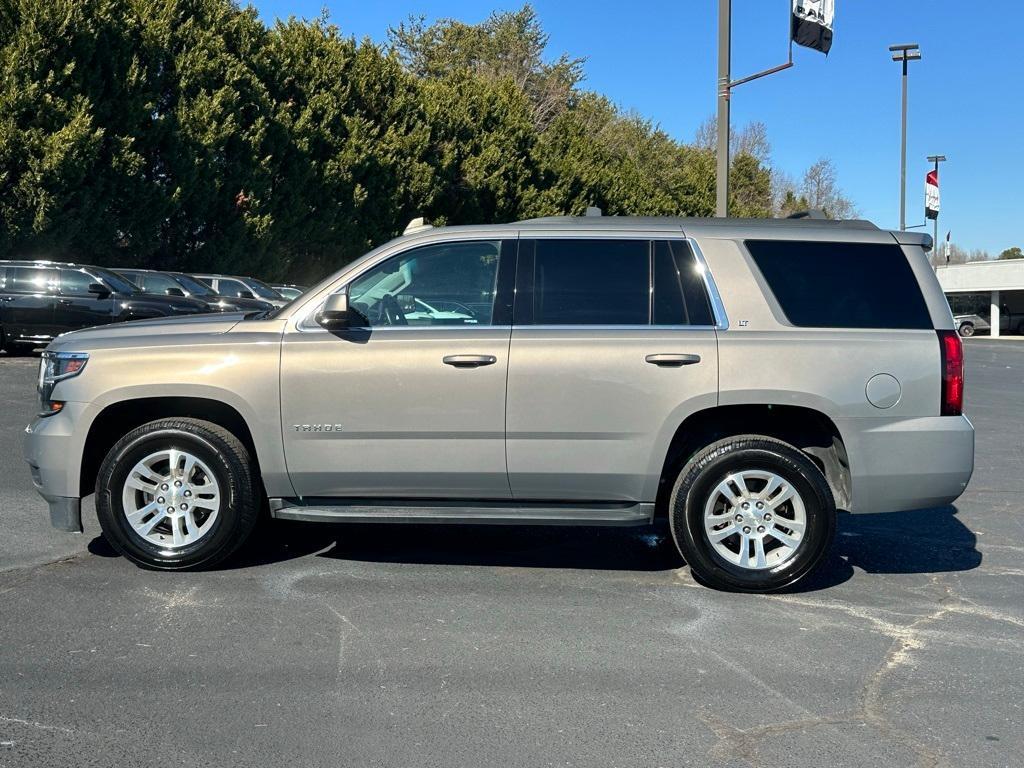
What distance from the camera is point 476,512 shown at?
5.40m

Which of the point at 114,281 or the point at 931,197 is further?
the point at 931,197

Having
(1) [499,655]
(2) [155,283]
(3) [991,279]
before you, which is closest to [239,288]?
(2) [155,283]

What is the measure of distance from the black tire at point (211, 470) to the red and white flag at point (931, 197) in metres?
33.7

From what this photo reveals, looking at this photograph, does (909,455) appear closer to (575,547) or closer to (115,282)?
(575,547)

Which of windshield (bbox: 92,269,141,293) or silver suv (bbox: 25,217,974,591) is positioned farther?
windshield (bbox: 92,269,141,293)

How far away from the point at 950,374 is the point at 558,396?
6.69 ft

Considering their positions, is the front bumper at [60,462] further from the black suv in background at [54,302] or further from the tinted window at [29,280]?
the tinted window at [29,280]

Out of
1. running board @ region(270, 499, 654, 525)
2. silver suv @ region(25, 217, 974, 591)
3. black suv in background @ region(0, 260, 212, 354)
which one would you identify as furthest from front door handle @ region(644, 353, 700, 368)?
black suv in background @ region(0, 260, 212, 354)

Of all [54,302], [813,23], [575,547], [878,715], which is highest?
[813,23]

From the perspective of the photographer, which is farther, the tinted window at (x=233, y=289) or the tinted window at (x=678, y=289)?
the tinted window at (x=233, y=289)

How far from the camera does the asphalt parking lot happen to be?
359cm

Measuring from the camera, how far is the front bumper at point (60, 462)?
18.0 ft

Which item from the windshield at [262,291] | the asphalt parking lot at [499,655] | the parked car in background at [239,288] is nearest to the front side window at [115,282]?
the parked car in background at [239,288]

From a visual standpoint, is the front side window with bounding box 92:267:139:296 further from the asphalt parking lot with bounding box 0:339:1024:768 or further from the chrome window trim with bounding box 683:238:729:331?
the chrome window trim with bounding box 683:238:729:331
